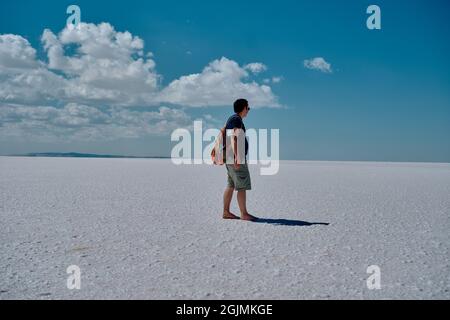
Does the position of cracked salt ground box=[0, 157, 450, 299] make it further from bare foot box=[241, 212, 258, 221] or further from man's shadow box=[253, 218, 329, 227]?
bare foot box=[241, 212, 258, 221]

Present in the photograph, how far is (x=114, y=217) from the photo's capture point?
5836 mm

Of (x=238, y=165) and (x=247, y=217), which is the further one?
(x=247, y=217)

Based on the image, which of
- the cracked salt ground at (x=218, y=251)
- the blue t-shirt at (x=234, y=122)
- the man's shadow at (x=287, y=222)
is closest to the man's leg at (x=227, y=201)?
the cracked salt ground at (x=218, y=251)

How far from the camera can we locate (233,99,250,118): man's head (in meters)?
5.33

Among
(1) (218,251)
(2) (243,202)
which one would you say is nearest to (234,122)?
(2) (243,202)

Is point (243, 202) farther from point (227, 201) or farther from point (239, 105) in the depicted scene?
point (239, 105)

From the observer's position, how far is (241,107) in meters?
5.36

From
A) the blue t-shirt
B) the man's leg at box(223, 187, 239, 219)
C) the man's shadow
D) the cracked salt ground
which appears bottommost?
the cracked salt ground

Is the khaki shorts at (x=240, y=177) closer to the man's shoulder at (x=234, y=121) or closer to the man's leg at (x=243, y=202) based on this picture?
the man's leg at (x=243, y=202)

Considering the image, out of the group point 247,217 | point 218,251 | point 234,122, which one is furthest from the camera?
point 247,217

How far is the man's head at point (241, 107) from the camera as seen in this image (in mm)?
5332

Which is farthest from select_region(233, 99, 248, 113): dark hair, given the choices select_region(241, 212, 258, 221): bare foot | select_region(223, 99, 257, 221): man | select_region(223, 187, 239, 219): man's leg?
select_region(241, 212, 258, 221): bare foot

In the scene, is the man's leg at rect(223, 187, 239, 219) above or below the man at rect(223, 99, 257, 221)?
below
